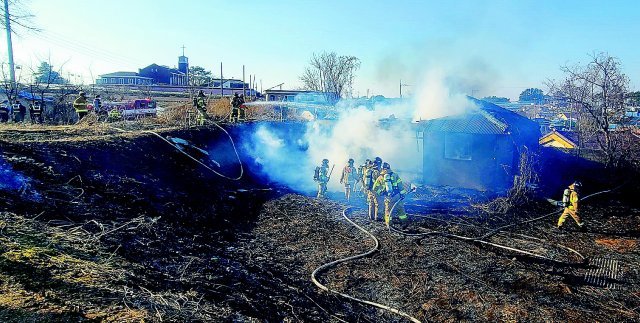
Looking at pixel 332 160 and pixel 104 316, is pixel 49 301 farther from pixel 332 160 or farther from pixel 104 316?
pixel 332 160

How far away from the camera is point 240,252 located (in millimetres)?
8781

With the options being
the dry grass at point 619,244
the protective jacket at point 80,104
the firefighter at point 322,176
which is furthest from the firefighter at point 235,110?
the dry grass at point 619,244

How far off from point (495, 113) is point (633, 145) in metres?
7.03

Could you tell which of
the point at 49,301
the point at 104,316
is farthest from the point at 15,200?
the point at 104,316

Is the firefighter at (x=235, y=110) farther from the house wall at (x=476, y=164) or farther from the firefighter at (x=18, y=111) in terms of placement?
the house wall at (x=476, y=164)

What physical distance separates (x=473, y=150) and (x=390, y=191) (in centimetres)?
699

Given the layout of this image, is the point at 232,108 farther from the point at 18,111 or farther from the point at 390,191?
the point at 390,191

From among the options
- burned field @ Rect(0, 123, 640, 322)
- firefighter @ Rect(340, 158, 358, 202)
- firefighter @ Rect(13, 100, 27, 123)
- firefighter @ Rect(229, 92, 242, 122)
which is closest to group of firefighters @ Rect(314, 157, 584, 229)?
burned field @ Rect(0, 123, 640, 322)

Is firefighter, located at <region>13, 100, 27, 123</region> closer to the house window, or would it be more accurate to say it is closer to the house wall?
the house wall

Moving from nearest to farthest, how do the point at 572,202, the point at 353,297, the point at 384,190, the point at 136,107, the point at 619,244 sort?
1. the point at 353,297
2. the point at 619,244
3. the point at 572,202
4. the point at 384,190
5. the point at 136,107

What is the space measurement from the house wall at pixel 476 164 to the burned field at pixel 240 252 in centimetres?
269

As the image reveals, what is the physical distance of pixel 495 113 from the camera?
18.5 meters

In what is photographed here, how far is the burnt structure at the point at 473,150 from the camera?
16234 mm

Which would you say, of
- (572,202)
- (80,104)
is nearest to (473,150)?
(572,202)
